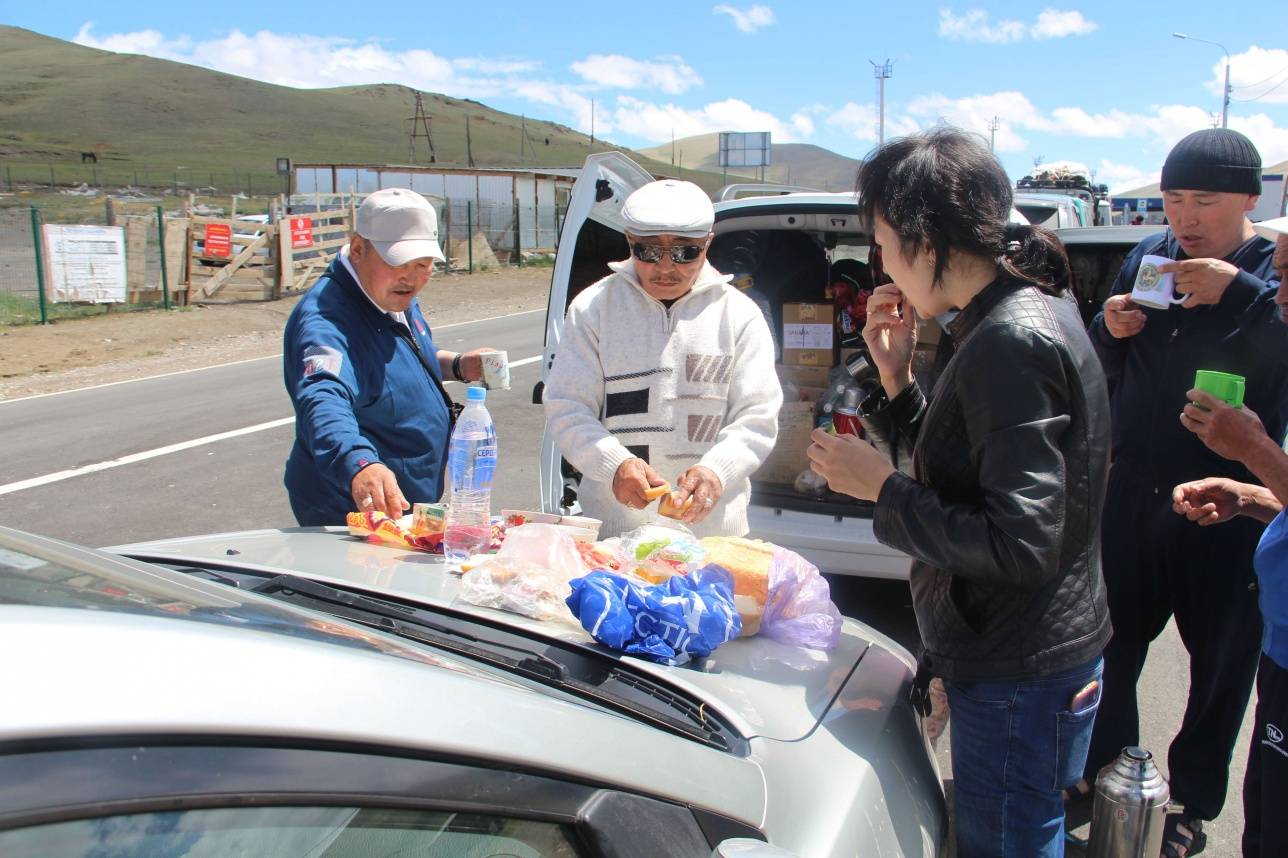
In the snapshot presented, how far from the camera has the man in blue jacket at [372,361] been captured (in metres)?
2.90

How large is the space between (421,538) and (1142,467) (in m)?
2.21

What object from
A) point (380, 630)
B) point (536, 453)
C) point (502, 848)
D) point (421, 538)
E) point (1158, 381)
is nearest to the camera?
point (502, 848)

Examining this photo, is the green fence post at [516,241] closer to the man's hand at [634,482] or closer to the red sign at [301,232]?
the red sign at [301,232]

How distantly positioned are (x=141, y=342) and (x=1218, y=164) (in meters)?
15.5

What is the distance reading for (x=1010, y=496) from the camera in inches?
69.1

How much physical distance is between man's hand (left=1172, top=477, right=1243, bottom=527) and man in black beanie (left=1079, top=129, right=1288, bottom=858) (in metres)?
0.30

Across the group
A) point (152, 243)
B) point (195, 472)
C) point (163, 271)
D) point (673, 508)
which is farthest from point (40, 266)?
point (673, 508)

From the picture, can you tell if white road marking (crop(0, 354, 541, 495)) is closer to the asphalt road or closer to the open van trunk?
the asphalt road

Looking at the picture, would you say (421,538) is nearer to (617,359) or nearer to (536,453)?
(617,359)

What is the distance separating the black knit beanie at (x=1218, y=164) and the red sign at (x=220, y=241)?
1944 cm

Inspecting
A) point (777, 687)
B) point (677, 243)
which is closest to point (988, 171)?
point (777, 687)

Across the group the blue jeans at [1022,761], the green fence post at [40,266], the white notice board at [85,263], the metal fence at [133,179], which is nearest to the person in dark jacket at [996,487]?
the blue jeans at [1022,761]

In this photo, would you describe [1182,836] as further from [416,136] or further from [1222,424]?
[416,136]

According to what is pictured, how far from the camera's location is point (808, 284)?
5266 millimetres
